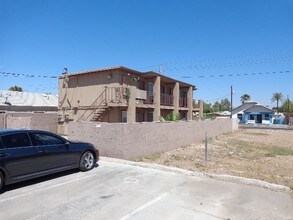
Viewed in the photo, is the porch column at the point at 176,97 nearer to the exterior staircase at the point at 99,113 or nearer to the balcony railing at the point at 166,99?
the balcony railing at the point at 166,99

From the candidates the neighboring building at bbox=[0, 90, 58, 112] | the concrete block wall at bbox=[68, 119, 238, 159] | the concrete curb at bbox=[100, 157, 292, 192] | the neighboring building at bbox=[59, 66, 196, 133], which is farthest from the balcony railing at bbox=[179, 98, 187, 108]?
the concrete curb at bbox=[100, 157, 292, 192]

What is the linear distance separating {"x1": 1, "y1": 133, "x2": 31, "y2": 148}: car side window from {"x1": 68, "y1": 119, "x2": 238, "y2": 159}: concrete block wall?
3.75 m

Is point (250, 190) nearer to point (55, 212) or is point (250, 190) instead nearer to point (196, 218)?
point (196, 218)

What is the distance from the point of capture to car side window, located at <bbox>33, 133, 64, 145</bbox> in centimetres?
677

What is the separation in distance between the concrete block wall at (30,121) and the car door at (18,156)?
13.5 meters

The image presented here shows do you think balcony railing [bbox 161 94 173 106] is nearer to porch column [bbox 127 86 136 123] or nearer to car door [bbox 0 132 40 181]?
porch column [bbox 127 86 136 123]

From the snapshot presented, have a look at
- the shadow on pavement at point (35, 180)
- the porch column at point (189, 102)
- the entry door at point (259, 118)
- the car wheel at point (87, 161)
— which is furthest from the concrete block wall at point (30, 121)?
the entry door at point (259, 118)

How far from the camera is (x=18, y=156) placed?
239 inches

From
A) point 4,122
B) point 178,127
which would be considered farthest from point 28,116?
point 178,127

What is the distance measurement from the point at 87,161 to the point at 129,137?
2.28 metres

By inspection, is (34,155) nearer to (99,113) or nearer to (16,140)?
(16,140)

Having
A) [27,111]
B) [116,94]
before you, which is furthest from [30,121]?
[27,111]

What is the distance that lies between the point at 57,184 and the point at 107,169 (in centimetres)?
201

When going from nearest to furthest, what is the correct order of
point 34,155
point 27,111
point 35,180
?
1. point 34,155
2. point 35,180
3. point 27,111
